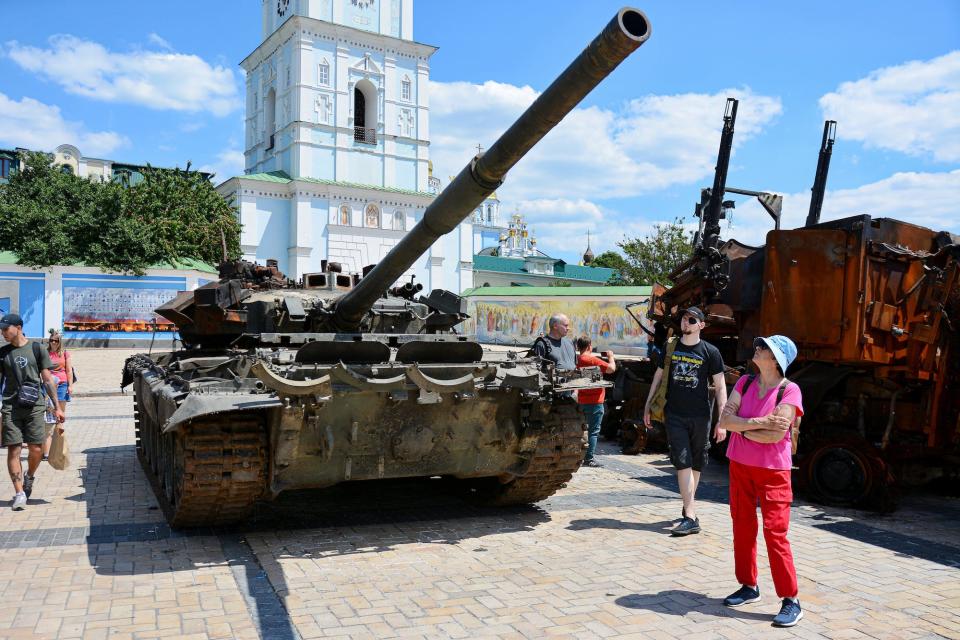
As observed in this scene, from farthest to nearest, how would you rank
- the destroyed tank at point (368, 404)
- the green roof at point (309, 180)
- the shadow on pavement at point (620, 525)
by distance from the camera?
1. the green roof at point (309, 180)
2. the shadow on pavement at point (620, 525)
3. the destroyed tank at point (368, 404)

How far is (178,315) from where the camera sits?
907 centimetres

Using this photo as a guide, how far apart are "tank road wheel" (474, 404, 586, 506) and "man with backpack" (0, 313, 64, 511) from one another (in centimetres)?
416

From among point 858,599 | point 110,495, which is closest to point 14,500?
point 110,495

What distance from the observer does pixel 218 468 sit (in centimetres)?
591

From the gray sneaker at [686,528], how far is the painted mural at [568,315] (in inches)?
682

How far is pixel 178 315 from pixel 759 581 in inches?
257

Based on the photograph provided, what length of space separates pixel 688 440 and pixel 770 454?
213cm

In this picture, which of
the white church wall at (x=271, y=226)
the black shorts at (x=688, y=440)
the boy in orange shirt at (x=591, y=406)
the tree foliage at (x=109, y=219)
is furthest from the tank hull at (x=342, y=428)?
the white church wall at (x=271, y=226)

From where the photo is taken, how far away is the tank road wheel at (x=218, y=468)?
19.2 feet

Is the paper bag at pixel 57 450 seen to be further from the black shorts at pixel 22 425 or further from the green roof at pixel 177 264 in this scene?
the green roof at pixel 177 264

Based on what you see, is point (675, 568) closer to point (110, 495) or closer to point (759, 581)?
point (759, 581)

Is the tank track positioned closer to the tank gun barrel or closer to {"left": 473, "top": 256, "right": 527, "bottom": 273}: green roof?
the tank gun barrel

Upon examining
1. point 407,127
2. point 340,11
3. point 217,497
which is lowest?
point 217,497

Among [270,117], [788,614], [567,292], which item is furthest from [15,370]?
[270,117]
